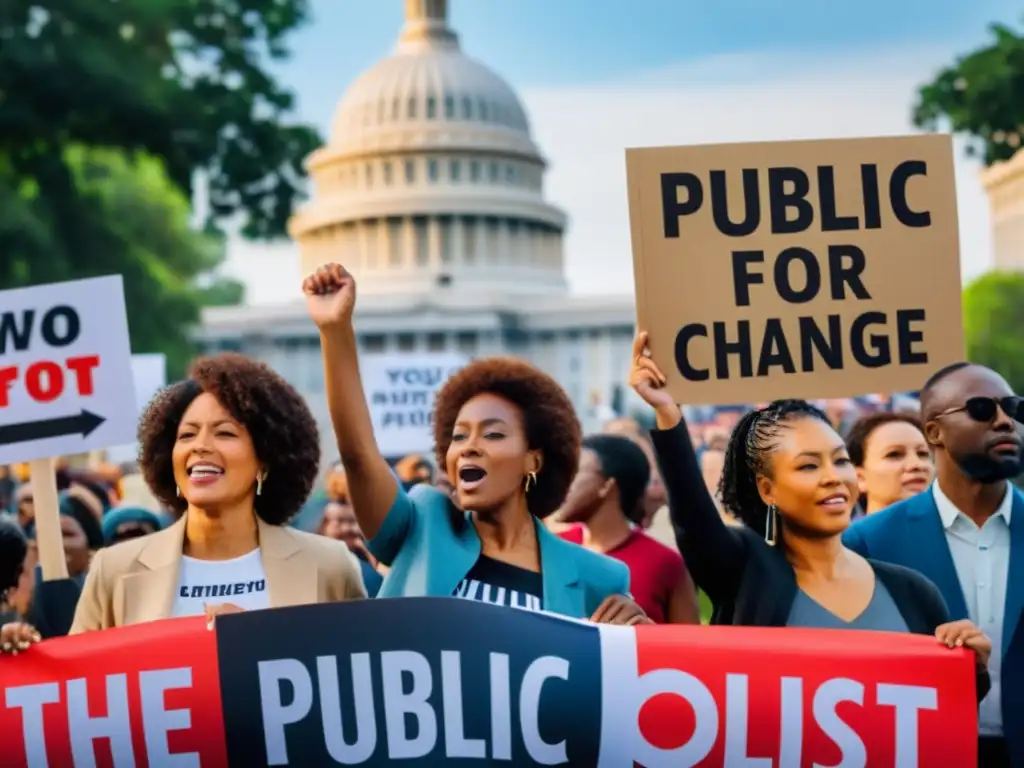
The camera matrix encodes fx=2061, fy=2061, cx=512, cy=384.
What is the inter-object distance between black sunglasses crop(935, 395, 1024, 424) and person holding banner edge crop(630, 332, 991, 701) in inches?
18.7

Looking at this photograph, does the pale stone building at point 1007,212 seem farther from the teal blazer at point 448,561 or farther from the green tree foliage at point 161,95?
the teal blazer at point 448,561

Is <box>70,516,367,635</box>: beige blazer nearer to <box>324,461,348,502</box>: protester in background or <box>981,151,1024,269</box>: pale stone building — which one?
<box>324,461,348,502</box>: protester in background

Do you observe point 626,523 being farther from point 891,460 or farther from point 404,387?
point 404,387

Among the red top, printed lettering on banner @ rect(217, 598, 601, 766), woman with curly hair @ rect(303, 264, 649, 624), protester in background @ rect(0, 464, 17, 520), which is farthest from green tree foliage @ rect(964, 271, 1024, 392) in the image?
printed lettering on banner @ rect(217, 598, 601, 766)

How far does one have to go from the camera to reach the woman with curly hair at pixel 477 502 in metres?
4.64

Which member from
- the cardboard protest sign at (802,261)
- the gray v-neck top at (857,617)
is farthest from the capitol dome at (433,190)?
the gray v-neck top at (857,617)

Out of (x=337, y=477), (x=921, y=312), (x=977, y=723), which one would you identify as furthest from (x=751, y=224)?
(x=337, y=477)

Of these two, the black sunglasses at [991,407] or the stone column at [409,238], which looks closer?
the black sunglasses at [991,407]

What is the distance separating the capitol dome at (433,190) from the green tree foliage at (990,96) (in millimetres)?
57962

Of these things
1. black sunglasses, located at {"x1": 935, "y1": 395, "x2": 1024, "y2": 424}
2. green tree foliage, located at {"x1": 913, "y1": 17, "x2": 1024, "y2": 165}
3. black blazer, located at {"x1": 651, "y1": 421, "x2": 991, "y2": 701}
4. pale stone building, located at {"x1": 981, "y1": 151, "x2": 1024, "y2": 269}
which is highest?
pale stone building, located at {"x1": 981, "y1": 151, "x2": 1024, "y2": 269}

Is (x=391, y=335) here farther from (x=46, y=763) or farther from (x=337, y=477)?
(x=46, y=763)

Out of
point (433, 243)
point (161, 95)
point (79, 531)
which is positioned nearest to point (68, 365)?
point (79, 531)

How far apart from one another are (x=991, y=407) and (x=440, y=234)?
284 feet

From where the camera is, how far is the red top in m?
6.03
